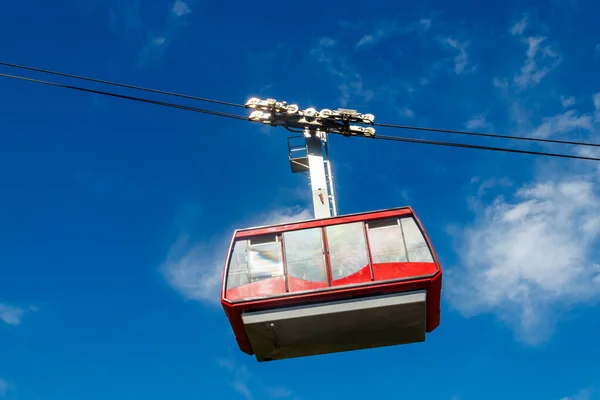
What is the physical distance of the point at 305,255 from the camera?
1385 centimetres

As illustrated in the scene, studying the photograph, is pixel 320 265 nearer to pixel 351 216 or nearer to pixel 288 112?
pixel 351 216

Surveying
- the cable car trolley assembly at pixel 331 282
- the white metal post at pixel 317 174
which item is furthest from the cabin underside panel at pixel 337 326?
the white metal post at pixel 317 174

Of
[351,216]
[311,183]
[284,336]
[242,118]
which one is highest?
[242,118]

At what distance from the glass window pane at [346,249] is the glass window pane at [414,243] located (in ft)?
2.83

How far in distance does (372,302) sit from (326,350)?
1.98 metres

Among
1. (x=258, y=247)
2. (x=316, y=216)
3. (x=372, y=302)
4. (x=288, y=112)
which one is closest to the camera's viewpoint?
(x=372, y=302)

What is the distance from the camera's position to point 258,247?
14219 millimetres

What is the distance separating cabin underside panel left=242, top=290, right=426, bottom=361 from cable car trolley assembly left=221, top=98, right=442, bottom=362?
0.02 metres

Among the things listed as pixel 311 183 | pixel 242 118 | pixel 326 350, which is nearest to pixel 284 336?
pixel 326 350

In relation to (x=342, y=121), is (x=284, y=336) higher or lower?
lower

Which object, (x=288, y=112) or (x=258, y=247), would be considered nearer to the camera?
(x=258, y=247)

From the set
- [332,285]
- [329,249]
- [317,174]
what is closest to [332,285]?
[332,285]

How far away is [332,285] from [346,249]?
866mm

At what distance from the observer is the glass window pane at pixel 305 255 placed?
1362cm
